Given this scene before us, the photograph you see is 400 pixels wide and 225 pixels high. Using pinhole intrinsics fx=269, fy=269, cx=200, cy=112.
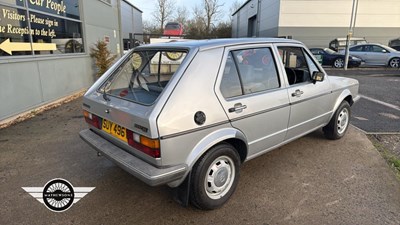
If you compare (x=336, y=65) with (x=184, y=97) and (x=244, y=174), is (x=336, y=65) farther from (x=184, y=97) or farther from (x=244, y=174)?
(x=184, y=97)

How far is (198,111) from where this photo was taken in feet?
7.99

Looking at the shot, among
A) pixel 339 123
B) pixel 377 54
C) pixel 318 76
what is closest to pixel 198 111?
pixel 318 76

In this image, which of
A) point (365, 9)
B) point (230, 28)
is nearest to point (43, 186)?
point (365, 9)

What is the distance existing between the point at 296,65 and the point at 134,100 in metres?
2.53

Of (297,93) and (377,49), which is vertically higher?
(377,49)

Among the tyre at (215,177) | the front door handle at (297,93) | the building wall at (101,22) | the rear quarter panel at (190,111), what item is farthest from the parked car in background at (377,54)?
the rear quarter panel at (190,111)

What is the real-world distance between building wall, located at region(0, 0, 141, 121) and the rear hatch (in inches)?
143

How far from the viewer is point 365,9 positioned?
2459cm

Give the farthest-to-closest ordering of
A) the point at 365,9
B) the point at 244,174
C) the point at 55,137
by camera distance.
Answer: the point at 365,9 → the point at 55,137 → the point at 244,174

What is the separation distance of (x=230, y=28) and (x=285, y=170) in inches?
2462

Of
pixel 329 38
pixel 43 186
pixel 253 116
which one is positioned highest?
pixel 329 38

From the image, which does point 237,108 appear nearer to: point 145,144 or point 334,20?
point 145,144

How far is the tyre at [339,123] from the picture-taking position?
442 cm

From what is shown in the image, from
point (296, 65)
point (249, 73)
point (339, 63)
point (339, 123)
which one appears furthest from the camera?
point (339, 63)
